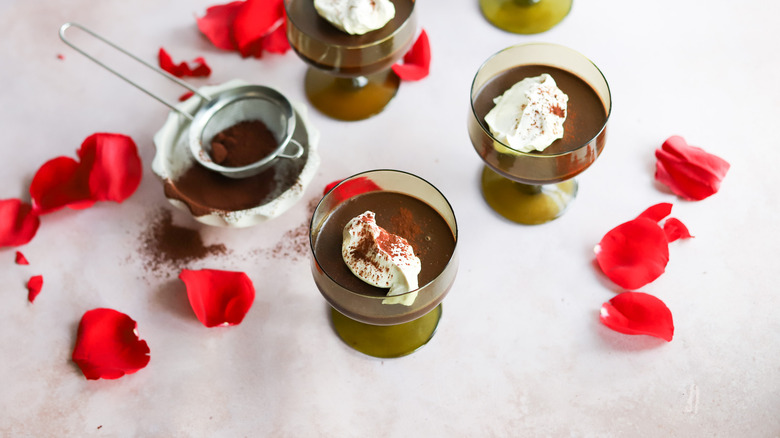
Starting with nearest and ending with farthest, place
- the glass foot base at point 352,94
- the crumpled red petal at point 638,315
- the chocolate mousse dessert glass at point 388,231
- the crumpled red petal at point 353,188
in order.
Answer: the chocolate mousse dessert glass at point 388,231, the crumpled red petal at point 353,188, the crumpled red petal at point 638,315, the glass foot base at point 352,94

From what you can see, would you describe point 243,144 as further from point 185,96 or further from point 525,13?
point 525,13

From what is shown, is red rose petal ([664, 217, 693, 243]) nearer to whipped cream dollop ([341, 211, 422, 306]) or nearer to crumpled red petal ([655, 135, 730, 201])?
crumpled red petal ([655, 135, 730, 201])

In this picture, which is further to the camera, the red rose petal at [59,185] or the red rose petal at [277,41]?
the red rose petal at [277,41]

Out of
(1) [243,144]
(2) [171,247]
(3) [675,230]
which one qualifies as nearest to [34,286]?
(2) [171,247]

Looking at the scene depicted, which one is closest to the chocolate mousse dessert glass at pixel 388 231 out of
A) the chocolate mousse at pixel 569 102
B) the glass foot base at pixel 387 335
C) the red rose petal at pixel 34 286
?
the glass foot base at pixel 387 335

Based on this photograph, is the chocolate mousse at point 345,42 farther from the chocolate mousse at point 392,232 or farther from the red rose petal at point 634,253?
the red rose petal at point 634,253

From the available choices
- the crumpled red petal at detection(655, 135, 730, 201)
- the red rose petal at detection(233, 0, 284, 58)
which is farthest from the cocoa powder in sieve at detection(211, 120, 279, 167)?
the crumpled red petal at detection(655, 135, 730, 201)
